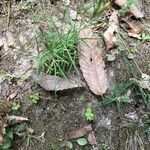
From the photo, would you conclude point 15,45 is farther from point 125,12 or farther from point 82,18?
point 125,12

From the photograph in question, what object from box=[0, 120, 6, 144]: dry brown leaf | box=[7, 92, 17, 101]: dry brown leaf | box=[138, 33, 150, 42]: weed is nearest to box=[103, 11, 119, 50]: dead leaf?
box=[138, 33, 150, 42]: weed

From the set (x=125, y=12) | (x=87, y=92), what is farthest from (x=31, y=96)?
(x=125, y=12)

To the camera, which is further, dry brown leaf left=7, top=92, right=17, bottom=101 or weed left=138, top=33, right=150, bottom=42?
weed left=138, top=33, right=150, bottom=42

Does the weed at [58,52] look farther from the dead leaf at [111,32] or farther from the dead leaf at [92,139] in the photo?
the dead leaf at [92,139]

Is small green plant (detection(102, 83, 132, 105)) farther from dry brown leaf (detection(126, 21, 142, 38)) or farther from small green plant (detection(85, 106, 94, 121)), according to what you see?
dry brown leaf (detection(126, 21, 142, 38))

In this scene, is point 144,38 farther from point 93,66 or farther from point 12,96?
point 12,96

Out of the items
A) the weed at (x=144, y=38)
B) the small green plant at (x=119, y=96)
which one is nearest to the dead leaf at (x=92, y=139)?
the small green plant at (x=119, y=96)
